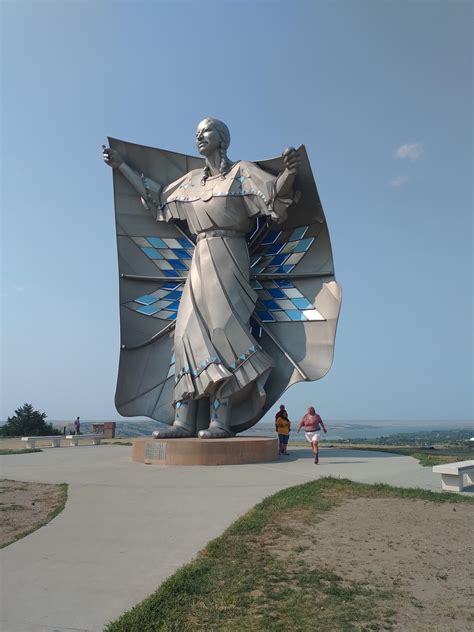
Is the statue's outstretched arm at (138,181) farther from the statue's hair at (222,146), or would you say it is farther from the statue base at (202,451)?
the statue base at (202,451)

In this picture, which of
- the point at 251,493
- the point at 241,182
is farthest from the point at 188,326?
the point at 251,493

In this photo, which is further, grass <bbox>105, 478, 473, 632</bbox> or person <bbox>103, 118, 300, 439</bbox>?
person <bbox>103, 118, 300, 439</bbox>

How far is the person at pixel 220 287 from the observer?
13.4 meters

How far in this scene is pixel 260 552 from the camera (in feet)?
16.5

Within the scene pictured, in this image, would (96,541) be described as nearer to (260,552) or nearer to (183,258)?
(260,552)

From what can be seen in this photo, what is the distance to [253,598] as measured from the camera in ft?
13.0

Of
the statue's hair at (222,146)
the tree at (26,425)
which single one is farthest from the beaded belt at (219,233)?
the tree at (26,425)

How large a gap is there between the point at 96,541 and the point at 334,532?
2612 mm

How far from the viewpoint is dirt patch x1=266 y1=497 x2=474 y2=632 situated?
150 inches

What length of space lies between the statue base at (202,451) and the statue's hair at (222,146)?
759 cm

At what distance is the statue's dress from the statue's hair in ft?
0.80

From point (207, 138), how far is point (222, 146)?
0.55m

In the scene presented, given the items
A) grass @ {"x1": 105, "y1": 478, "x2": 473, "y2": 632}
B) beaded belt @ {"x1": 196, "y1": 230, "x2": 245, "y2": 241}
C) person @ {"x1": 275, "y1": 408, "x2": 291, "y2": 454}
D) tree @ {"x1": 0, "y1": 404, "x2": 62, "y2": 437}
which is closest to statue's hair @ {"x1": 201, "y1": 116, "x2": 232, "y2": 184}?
beaded belt @ {"x1": 196, "y1": 230, "x2": 245, "y2": 241}

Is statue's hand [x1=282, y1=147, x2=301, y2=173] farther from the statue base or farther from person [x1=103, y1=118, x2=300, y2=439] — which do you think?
the statue base
